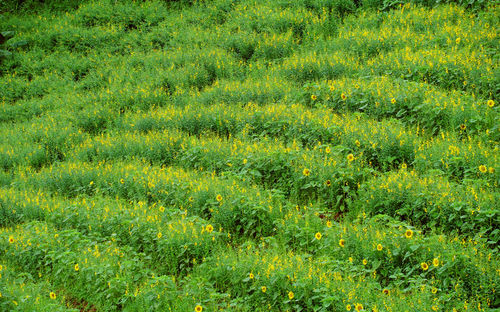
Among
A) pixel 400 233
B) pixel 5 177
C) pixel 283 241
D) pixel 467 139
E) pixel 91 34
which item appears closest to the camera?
pixel 400 233

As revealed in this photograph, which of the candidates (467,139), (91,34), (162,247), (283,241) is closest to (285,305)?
(283,241)

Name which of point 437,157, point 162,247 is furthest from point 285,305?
point 437,157

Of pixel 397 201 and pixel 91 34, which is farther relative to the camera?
pixel 91 34

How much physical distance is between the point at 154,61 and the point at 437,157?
8.66 metres

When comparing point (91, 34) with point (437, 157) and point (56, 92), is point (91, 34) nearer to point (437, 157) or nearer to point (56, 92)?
point (56, 92)

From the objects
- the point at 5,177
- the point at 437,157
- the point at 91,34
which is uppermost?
the point at 91,34

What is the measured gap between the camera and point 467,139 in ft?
22.2

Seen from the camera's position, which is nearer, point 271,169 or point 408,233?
point 408,233

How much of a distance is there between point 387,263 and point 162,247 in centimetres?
259

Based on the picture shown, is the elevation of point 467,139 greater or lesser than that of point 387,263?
greater

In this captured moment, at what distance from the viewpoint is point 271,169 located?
22.9ft

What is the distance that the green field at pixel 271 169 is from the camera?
15.9 feet

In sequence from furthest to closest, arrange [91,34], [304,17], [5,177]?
[91,34] → [304,17] → [5,177]

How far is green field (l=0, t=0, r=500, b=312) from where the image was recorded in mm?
4832
